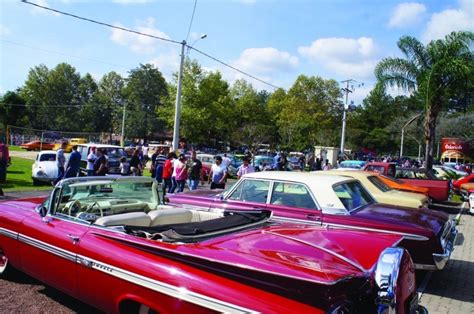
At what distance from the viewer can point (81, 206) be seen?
4621 millimetres

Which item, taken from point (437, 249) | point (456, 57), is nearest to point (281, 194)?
point (437, 249)

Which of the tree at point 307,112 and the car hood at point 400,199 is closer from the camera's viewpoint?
the car hood at point 400,199

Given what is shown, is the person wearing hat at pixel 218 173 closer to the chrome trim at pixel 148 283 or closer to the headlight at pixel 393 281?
the chrome trim at pixel 148 283

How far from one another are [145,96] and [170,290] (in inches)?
3113

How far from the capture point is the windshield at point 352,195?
633 centimetres

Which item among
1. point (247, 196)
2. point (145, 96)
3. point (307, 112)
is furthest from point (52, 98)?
point (247, 196)

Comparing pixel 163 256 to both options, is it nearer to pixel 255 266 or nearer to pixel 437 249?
pixel 255 266

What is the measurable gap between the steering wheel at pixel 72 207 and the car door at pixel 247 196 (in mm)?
2749

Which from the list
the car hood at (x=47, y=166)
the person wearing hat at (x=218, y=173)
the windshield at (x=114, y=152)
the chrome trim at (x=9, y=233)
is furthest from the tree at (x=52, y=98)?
the chrome trim at (x=9, y=233)

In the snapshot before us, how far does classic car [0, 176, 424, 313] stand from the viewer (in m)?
2.65

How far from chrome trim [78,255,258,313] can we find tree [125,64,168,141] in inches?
2784

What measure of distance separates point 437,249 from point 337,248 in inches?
101

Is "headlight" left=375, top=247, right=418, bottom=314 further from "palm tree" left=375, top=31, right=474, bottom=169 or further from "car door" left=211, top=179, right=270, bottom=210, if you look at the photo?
"palm tree" left=375, top=31, right=474, bottom=169

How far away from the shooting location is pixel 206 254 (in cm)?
306
